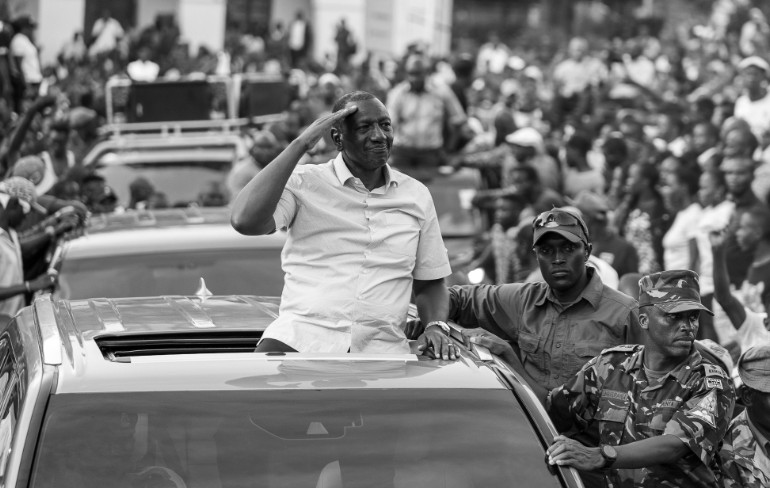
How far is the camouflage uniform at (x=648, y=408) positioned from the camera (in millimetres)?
4121

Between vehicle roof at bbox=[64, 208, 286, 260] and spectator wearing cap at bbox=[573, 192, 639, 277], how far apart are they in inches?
98.9

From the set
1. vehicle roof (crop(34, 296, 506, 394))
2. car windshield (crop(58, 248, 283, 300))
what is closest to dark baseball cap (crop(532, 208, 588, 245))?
vehicle roof (crop(34, 296, 506, 394))

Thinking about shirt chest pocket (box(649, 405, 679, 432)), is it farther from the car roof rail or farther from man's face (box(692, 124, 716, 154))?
man's face (box(692, 124, 716, 154))

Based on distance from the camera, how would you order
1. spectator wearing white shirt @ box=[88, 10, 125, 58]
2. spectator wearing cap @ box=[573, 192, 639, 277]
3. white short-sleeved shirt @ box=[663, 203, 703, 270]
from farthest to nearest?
spectator wearing white shirt @ box=[88, 10, 125, 58] → white short-sleeved shirt @ box=[663, 203, 703, 270] → spectator wearing cap @ box=[573, 192, 639, 277]

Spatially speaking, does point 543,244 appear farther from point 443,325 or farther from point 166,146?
point 166,146

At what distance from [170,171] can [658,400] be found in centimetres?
914

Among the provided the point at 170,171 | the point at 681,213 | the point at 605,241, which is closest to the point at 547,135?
the point at 170,171

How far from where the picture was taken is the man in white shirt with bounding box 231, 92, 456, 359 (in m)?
4.30

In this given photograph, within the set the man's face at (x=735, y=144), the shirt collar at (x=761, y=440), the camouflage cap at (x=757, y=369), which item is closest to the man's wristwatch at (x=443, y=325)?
the camouflage cap at (x=757, y=369)

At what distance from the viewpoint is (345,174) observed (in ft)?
14.6

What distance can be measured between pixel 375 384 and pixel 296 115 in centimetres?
1393

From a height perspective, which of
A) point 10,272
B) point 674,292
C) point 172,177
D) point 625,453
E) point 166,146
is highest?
point 674,292

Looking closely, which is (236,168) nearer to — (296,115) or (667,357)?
(296,115)

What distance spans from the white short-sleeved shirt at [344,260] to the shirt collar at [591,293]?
0.73 metres
